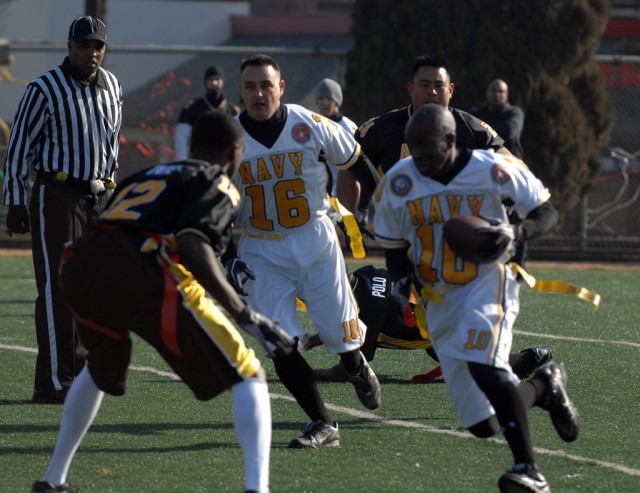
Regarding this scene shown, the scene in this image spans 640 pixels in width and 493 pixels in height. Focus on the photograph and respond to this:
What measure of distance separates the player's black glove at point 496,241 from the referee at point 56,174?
2.74 m

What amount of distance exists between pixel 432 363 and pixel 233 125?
148 inches

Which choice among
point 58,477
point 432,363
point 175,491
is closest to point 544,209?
point 175,491

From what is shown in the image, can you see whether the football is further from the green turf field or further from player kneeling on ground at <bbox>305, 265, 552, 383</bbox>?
player kneeling on ground at <bbox>305, 265, 552, 383</bbox>

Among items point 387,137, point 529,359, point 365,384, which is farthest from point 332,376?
point 387,137

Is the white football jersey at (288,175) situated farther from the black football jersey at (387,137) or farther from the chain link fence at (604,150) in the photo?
the chain link fence at (604,150)

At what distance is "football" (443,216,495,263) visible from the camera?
482 centimetres

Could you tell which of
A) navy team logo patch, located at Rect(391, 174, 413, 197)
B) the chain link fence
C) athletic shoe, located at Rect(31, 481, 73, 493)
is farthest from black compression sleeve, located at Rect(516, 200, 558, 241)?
the chain link fence

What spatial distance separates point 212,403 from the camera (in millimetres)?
6852

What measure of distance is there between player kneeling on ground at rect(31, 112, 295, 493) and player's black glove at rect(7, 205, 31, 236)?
2314 millimetres

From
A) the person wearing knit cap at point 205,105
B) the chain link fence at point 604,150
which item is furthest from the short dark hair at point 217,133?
the chain link fence at point 604,150

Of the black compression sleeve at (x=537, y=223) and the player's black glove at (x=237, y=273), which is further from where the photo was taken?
the player's black glove at (x=237, y=273)

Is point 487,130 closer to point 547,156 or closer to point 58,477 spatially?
point 58,477

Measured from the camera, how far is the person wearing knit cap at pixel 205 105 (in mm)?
14164

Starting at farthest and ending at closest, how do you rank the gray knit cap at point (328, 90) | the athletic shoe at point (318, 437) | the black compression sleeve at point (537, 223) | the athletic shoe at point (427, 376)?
the gray knit cap at point (328, 90) → the athletic shoe at point (427, 376) → the athletic shoe at point (318, 437) → the black compression sleeve at point (537, 223)
